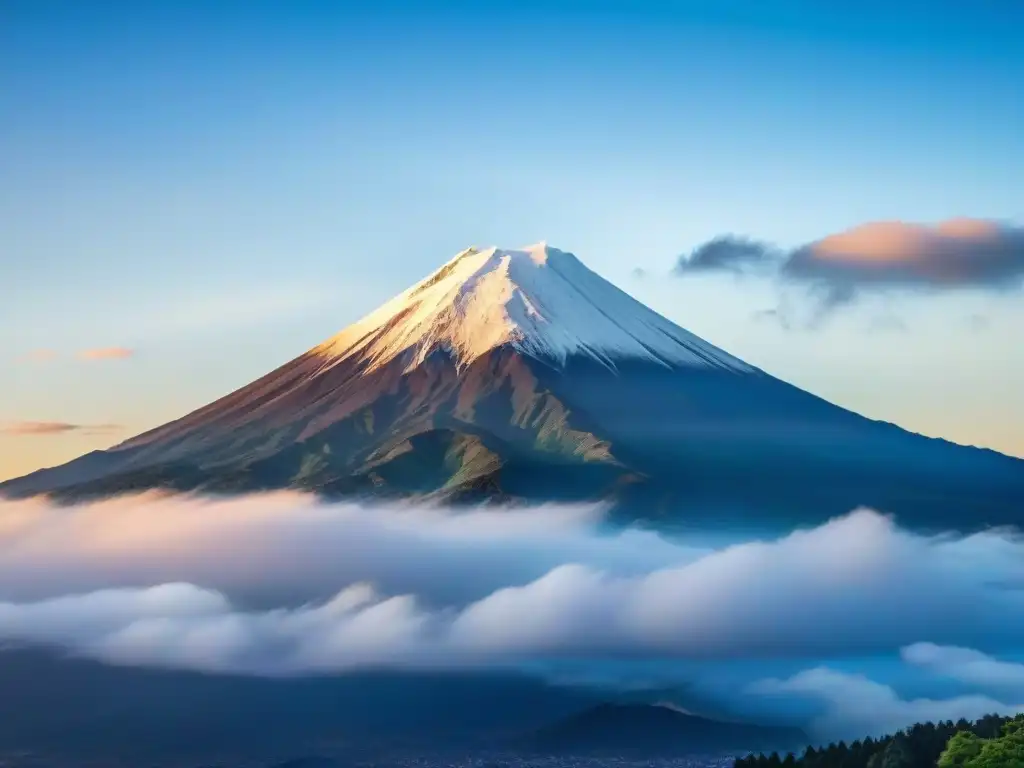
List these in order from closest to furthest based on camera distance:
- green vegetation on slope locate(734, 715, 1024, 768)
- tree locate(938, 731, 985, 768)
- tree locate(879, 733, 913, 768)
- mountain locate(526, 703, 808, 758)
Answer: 1. green vegetation on slope locate(734, 715, 1024, 768)
2. tree locate(938, 731, 985, 768)
3. tree locate(879, 733, 913, 768)
4. mountain locate(526, 703, 808, 758)

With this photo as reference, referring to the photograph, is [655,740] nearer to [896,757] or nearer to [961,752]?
[896,757]

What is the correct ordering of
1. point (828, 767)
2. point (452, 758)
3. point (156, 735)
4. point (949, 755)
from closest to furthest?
point (949, 755) → point (828, 767) → point (452, 758) → point (156, 735)

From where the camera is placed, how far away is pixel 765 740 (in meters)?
195

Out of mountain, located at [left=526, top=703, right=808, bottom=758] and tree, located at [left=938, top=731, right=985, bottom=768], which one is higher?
mountain, located at [left=526, top=703, right=808, bottom=758]

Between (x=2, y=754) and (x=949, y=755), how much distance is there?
5179 inches

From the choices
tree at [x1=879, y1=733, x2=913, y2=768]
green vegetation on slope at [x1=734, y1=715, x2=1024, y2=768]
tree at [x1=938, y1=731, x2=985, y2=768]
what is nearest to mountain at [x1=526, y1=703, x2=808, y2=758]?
green vegetation on slope at [x1=734, y1=715, x2=1024, y2=768]

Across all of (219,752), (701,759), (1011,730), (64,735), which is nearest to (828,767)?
(1011,730)

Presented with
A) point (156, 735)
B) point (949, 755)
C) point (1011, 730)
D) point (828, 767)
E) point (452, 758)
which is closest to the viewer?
point (949, 755)

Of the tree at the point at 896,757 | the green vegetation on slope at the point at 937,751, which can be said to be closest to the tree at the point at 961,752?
the green vegetation on slope at the point at 937,751

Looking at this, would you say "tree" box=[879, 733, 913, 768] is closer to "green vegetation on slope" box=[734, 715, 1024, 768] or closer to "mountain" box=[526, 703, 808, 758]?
"green vegetation on slope" box=[734, 715, 1024, 768]

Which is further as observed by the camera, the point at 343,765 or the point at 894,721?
the point at 894,721

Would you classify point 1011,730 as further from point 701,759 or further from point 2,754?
point 2,754

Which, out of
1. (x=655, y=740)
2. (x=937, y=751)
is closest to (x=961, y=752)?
(x=937, y=751)

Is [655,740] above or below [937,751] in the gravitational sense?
above
